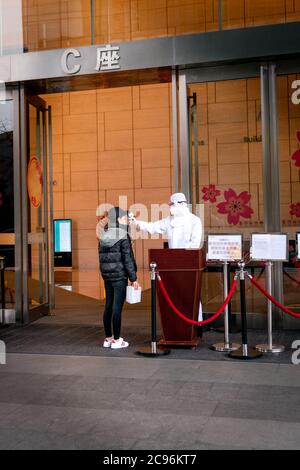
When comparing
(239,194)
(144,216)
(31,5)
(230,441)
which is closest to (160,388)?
(230,441)

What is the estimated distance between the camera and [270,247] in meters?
6.76

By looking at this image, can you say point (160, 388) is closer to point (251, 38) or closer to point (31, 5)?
point (251, 38)

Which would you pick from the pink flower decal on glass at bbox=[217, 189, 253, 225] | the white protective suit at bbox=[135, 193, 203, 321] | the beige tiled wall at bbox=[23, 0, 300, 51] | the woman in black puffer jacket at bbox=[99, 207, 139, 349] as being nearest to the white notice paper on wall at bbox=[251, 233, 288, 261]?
the white protective suit at bbox=[135, 193, 203, 321]

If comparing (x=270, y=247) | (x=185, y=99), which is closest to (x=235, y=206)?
(x=270, y=247)

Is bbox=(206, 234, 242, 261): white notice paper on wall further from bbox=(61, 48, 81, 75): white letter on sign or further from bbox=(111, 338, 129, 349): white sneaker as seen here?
bbox=(61, 48, 81, 75): white letter on sign

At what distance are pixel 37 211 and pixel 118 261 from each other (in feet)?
10.5

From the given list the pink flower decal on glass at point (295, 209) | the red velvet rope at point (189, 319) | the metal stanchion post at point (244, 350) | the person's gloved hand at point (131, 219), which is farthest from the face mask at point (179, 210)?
the pink flower decal on glass at point (295, 209)

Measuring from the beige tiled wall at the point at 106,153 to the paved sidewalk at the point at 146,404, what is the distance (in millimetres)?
11175

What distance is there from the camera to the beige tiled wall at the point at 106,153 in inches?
664

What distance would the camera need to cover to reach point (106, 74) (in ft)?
27.9

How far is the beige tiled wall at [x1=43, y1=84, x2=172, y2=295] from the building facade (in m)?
7.29

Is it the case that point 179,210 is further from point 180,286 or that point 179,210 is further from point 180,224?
point 180,286

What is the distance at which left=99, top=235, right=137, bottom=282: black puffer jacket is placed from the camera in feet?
22.0
